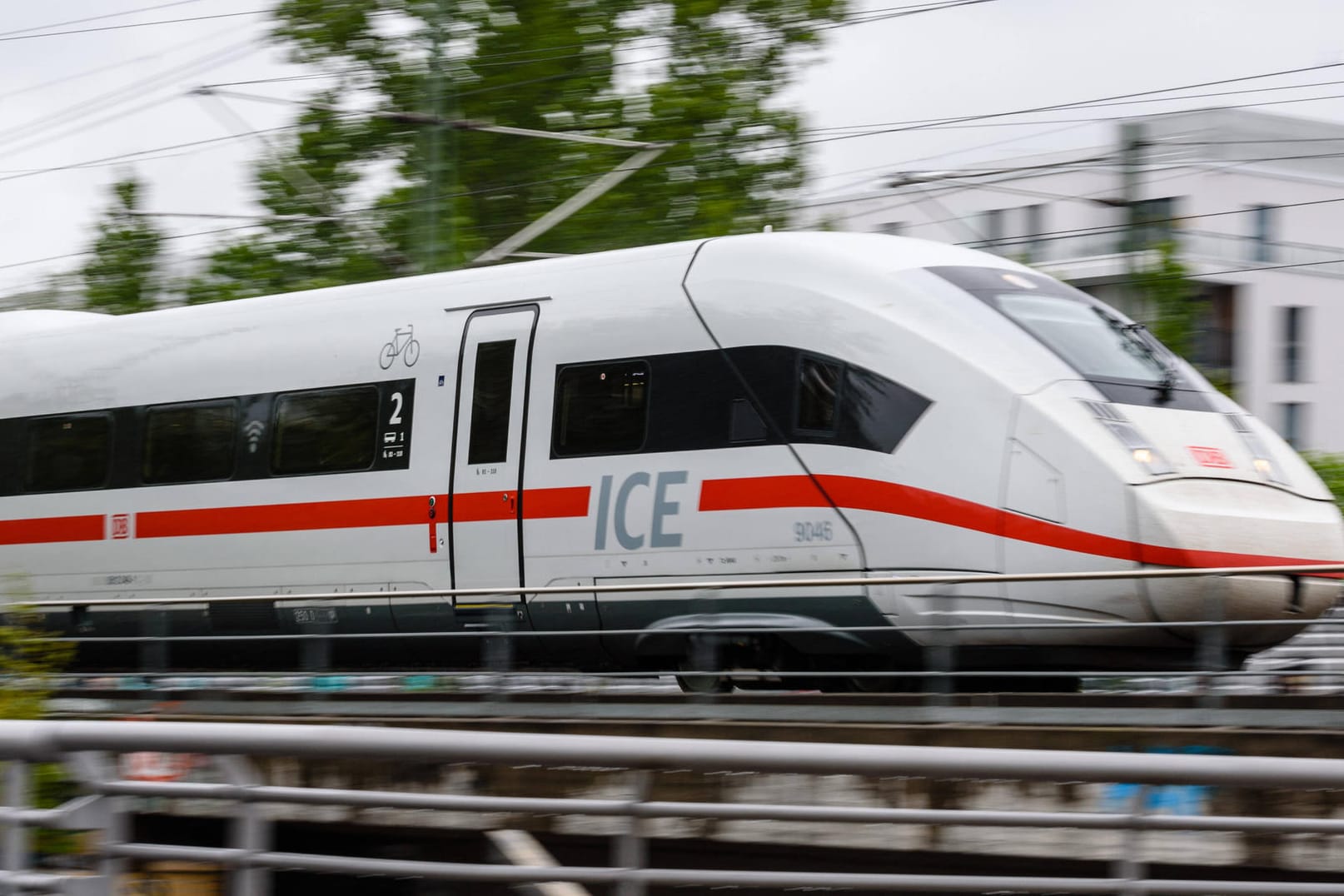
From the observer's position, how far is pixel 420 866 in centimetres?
418

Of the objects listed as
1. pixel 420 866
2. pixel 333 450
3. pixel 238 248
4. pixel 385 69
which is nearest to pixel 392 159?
pixel 385 69

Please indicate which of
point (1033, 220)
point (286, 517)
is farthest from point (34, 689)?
point (1033, 220)

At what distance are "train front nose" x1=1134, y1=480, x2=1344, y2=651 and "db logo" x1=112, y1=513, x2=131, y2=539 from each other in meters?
8.27

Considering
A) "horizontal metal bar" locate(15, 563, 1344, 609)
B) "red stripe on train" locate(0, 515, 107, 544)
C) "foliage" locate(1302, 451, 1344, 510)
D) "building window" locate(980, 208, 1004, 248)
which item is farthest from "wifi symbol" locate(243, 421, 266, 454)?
"building window" locate(980, 208, 1004, 248)

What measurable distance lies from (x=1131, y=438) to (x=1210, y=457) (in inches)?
24.3

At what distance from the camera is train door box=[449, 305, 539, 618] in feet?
35.5

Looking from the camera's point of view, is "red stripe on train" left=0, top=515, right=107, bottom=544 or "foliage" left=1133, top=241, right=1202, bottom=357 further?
"foliage" left=1133, top=241, right=1202, bottom=357

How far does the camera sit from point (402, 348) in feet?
37.8

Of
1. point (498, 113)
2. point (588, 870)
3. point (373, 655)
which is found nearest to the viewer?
point (588, 870)

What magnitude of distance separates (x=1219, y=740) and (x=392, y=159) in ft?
89.7

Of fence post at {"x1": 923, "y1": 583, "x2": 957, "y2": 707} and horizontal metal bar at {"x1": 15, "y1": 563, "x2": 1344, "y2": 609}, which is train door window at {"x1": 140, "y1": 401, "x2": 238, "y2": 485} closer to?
horizontal metal bar at {"x1": 15, "y1": 563, "x2": 1344, "y2": 609}

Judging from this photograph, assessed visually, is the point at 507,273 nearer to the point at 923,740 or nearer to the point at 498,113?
the point at 923,740

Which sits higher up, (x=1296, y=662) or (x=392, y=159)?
(x=392, y=159)

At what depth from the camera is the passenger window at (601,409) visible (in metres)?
10.4
